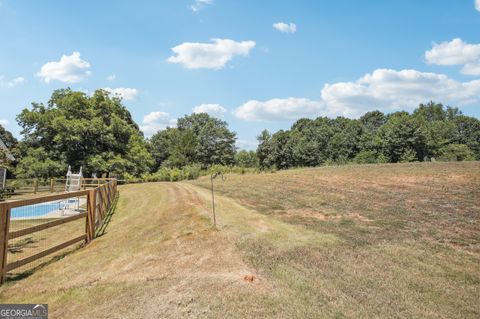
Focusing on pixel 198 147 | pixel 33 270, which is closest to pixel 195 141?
pixel 198 147

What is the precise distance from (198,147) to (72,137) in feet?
120

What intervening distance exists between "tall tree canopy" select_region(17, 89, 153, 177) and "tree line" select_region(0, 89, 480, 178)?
0.09 m

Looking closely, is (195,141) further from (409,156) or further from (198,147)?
(409,156)

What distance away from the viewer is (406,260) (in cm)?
614

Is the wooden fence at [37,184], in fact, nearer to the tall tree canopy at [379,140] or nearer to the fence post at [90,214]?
the fence post at [90,214]

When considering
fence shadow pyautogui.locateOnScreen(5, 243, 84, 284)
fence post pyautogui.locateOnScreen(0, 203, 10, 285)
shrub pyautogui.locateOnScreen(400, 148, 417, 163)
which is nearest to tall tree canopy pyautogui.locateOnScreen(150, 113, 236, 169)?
shrub pyautogui.locateOnScreen(400, 148, 417, 163)

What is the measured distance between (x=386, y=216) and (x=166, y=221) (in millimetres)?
7076

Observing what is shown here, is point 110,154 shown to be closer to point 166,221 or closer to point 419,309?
point 166,221

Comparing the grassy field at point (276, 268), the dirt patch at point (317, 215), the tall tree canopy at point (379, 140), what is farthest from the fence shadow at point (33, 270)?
the tall tree canopy at point (379, 140)

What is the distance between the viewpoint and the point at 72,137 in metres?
33.0

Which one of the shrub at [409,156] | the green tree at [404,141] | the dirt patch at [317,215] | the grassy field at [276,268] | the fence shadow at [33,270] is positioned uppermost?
the green tree at [404,141]

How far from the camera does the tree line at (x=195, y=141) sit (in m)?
34.4

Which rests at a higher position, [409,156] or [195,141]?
[195,141]

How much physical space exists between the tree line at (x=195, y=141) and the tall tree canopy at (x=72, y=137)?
88 millimetres
